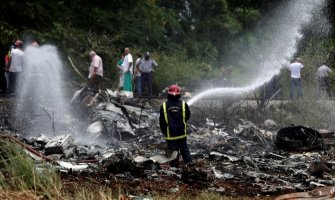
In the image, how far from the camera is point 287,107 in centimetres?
1903

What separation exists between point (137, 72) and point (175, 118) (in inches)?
388

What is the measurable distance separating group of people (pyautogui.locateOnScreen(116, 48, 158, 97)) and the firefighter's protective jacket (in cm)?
896

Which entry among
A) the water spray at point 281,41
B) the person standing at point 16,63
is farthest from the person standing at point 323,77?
the person standing at point 16,63

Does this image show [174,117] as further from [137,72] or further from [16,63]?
[137,72]

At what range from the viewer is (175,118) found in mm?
10633

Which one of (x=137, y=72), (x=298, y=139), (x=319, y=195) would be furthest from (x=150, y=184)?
(x=137, y=72)

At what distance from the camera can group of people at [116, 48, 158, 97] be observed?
64.2ft

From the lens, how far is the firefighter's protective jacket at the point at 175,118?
34.9 ft

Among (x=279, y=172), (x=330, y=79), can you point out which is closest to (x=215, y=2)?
(x=330, y=79)

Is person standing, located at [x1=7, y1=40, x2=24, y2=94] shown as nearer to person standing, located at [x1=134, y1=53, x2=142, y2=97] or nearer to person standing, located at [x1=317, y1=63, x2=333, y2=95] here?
person standing, located at [x1=134, y1=53, x2=142, y2=97]

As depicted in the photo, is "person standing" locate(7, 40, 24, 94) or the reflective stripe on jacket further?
"person standing" locate(7, 40, 24, 94)

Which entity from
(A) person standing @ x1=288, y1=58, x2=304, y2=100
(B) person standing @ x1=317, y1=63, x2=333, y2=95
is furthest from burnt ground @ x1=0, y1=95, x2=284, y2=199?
(B) person standing @ x1=317, y1=63, x2=333, y2=95

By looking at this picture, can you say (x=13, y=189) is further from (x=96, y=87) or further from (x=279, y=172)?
(x=96, y=87)

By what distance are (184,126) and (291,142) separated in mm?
4449
